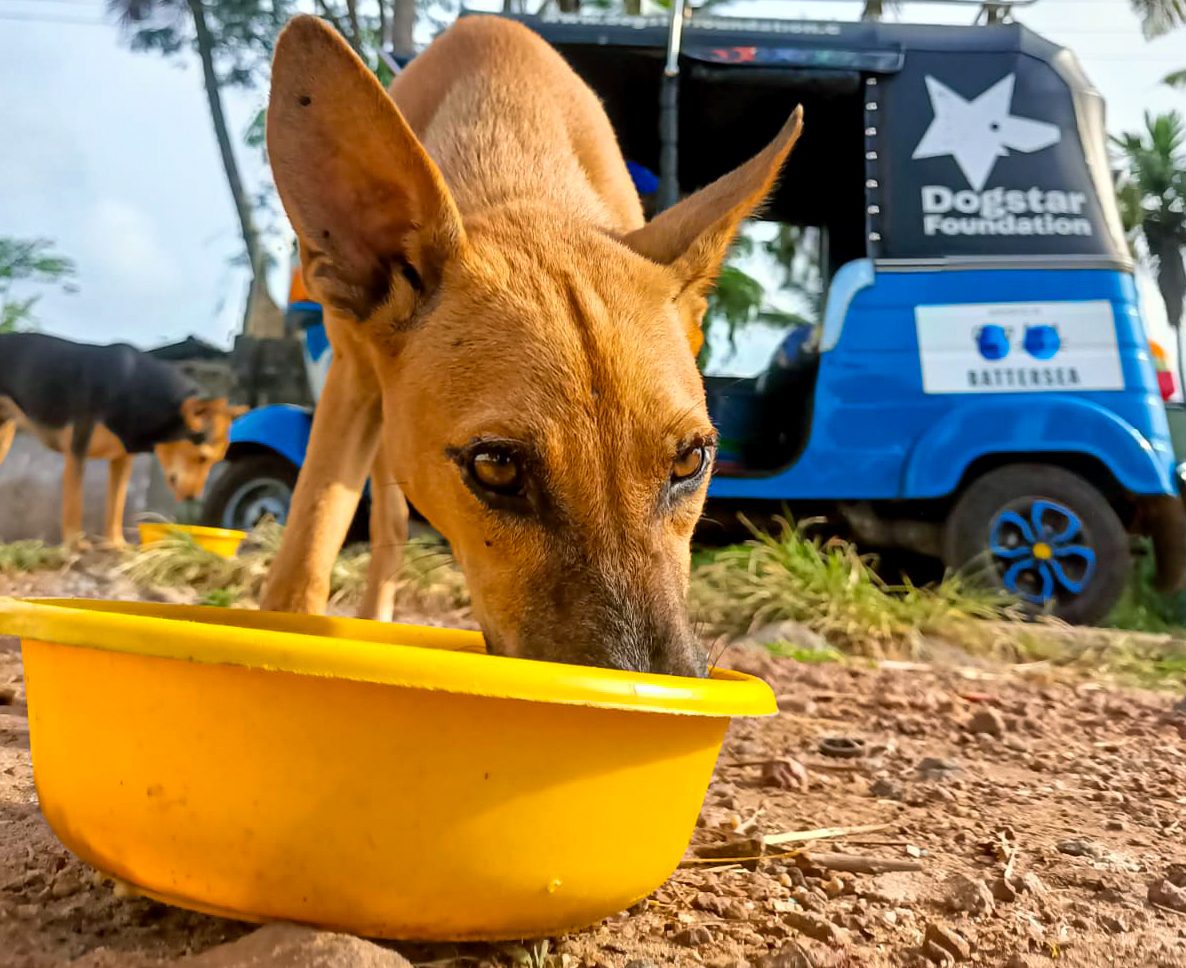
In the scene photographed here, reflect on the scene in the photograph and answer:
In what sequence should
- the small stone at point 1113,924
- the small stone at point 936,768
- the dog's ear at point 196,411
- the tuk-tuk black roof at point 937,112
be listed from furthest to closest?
the dog's ear at point 196,411 < the tuk-tuk black roof at point 937,112 < the small stone at point 936,768 < the small stone at point 1113,924

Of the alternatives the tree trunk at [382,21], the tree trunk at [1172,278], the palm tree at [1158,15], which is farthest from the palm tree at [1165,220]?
the tree trunk at [382,21]

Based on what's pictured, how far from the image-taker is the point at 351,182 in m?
2.23

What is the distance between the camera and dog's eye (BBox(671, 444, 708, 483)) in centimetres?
197

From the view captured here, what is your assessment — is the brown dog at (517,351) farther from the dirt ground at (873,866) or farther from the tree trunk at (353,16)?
the tree trunk at (353,16)

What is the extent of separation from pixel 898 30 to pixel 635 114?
5.45 ft

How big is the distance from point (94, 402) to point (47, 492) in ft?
9.05

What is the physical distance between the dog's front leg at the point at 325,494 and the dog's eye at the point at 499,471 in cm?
111

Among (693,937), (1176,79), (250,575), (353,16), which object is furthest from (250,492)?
(1176,79)

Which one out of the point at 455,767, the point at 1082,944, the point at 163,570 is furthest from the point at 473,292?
the point at 163,570

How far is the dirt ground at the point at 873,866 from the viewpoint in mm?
1449

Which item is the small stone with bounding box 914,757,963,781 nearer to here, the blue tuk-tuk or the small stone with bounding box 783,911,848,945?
the small stone with bounding box 783,911,848,945

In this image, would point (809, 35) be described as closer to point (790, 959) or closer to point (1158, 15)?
point (790, 959)

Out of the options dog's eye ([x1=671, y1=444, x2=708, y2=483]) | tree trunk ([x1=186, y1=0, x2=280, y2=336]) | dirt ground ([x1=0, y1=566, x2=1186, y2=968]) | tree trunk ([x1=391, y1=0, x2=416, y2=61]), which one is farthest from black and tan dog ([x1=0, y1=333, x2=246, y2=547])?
dog's eye ([x1=671, y1=444, x2=708, y2=483])

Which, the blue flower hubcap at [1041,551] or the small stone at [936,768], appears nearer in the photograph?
the small stone at [936,768]
